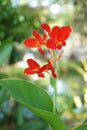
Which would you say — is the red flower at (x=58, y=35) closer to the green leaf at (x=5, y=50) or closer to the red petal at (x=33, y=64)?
the red petal at (x=33, y=64)

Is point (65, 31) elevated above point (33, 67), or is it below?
above

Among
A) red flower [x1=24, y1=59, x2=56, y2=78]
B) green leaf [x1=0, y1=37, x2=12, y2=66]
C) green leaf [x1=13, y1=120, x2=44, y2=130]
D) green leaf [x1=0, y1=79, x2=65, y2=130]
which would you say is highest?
green leaf [x1=0, y1=37, x2=12, y2=66]

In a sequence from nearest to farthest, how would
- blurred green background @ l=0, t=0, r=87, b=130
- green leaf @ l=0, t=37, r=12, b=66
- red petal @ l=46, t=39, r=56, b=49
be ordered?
red petal @ l=46, t=39, r=56, b=49 < green leaf @ l=0, t=37, r=12, b=66 < blurred green background @ l=0, t=0, r=87, b=130

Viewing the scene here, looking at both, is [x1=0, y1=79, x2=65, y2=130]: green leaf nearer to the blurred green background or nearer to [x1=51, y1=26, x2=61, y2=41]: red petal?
[x1=51, y1=26, x2=61, y2=41]: red petal

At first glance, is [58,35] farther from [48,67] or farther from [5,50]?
[5,50]

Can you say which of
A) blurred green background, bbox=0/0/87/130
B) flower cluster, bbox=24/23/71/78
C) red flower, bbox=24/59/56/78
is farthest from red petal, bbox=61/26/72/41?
blurred green background, bbox=0/0/87/130

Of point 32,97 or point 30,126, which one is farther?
point 30,126

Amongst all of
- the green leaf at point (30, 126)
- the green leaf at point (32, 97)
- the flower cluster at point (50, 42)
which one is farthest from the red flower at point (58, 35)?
the green leaf at point (30, 126)

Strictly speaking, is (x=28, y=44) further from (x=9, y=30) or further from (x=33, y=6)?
(x=33, y=6)

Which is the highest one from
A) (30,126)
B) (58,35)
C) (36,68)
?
(58,35)

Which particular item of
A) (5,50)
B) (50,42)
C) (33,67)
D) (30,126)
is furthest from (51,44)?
(30,126)
